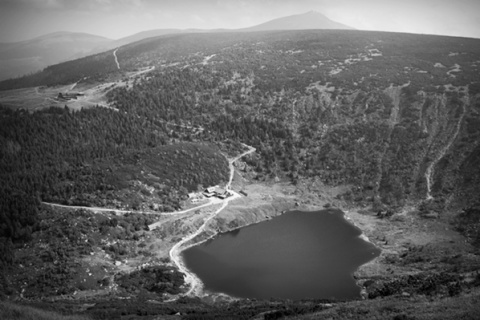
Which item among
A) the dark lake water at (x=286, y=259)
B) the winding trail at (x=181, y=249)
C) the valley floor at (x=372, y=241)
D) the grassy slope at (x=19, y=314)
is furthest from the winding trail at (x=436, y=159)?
the grassy slope at (x=19, y=314)

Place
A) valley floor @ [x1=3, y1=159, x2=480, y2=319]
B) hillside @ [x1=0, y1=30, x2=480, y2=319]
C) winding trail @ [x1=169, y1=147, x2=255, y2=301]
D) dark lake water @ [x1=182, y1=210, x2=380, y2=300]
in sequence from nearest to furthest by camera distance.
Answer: valley floor @ [x1=3, y1=159, x2=480, y2=319] < hillside @ [x1=0, y1=30, x2=480, y2=319] < dark lake water @ [x1=182, y1=210, x2=380, y2=300] < winding trail @ [x1=169, y1=147, x2=255, y2=301]

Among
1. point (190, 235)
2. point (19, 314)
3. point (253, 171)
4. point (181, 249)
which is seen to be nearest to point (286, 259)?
point (181, 249)

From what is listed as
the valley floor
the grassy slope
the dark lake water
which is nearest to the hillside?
the valley floor

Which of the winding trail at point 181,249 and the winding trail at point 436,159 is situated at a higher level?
the winding trail at point 436,159

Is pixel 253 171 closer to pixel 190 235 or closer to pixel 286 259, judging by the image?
pixel 190 235

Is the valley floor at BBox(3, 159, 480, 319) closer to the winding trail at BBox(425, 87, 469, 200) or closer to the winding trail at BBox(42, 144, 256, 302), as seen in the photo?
the winding trail at BBox(42, 144, 256, 302)

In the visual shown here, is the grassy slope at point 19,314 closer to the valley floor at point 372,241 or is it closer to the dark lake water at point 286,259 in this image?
the valley floor at point 372,241

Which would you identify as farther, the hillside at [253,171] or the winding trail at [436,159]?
the winding trail at [436,159]
